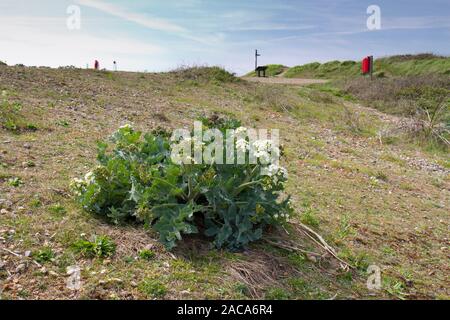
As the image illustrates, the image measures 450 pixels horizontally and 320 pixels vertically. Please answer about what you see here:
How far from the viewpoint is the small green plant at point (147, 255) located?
3214 mm

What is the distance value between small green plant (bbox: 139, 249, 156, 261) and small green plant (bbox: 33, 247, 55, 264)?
1.93 feet

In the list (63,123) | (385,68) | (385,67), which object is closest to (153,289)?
(63,123)

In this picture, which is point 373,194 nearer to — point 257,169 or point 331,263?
point 331,263

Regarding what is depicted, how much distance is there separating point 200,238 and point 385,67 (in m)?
22.7

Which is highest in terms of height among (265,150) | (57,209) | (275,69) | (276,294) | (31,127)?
(275,69)

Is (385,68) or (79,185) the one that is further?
(385,68)

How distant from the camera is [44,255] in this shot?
10.3 feet

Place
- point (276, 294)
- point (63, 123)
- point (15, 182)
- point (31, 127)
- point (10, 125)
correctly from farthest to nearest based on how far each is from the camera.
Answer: point (63, 123) < point (31, 127) < point (10, 125) < point (15, 182) < point (276, 294)

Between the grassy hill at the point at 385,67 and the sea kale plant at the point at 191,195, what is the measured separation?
1945 centimetres

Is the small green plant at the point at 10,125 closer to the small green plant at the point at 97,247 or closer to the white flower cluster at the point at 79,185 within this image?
the white flower cluster at the point at 79,185

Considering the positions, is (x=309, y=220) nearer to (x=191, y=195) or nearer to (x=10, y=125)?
(x=191, y=195)

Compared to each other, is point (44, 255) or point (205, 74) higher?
point (205, 74)

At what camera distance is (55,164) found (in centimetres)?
487
